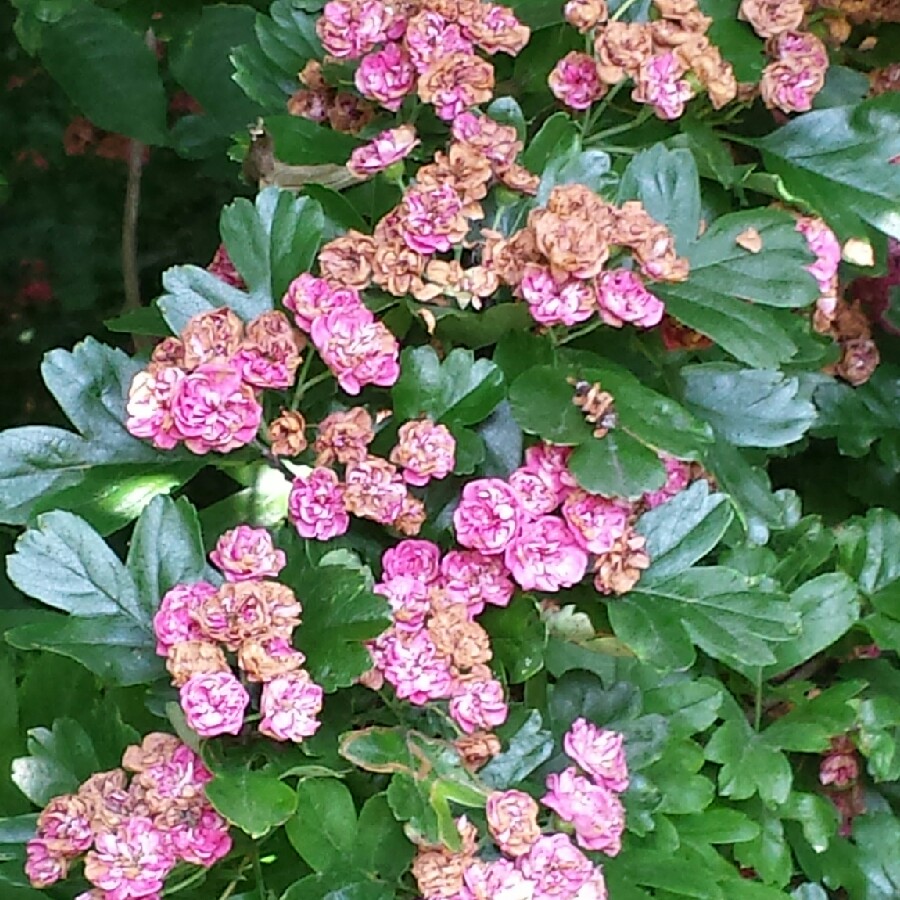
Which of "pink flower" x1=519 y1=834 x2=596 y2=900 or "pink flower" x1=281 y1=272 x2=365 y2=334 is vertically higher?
"pink flower" x1=281 y1=272 x2=365 y2=334

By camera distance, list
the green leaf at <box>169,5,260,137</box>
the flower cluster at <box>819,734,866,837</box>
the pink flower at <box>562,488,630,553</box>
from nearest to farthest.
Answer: the pink flower at <box>562,488,630,553</box> → the flower cluster at <box>819,734,866,837</box> → the green leaf at <box>169,5,260,137</box>

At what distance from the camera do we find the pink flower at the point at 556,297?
60 centimetres

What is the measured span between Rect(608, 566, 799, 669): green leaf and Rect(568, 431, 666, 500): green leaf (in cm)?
6

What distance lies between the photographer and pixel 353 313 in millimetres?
594

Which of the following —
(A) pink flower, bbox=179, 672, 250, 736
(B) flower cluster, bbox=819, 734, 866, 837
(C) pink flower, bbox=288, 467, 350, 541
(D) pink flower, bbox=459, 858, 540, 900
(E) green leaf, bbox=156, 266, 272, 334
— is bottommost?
(B) flower cluster, bbox=819, 734, 866, 837

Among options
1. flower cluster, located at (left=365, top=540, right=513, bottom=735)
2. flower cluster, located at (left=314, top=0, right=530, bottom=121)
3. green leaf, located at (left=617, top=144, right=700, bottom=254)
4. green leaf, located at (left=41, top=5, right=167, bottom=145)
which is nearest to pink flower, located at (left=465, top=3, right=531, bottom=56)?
flower cluster, located at (left=314, top=0, right=530, bottom=121)

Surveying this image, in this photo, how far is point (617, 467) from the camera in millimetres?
577

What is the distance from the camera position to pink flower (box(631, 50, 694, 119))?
69 centimetres

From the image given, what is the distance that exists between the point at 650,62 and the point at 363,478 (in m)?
0.29

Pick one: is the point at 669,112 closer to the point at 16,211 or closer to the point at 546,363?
the point at 546,363

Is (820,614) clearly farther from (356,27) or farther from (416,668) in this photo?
(356,27)

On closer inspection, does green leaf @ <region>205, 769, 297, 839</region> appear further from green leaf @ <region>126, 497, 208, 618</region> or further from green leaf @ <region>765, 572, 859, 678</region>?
green leaf @ <region>765, 572, 859, 678</region>

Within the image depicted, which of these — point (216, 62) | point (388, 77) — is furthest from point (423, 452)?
point (216, 62)

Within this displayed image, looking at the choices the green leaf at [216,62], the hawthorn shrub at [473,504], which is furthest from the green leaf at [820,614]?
the green leaf at [216,62]
